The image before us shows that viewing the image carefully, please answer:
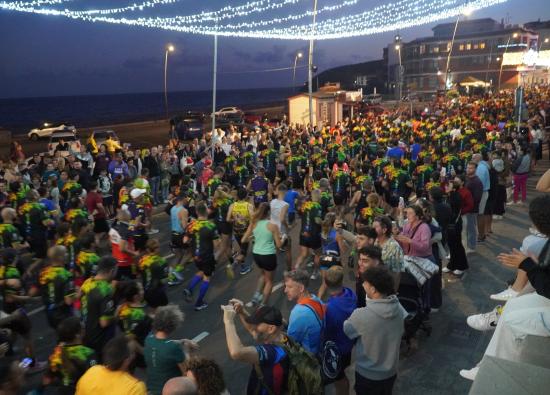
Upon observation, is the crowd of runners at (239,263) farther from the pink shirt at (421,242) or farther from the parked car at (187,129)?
the parked car at (187,129)

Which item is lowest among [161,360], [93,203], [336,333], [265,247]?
[161,360]

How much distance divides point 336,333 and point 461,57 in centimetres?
8493

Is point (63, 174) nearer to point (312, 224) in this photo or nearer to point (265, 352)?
point (312, 224)

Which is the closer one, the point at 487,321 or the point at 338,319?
the point at 487,321

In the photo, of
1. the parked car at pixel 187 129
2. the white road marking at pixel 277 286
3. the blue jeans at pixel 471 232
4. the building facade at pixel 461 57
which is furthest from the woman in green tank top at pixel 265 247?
the building facade at pixel 461 57

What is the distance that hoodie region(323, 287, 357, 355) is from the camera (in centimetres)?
417

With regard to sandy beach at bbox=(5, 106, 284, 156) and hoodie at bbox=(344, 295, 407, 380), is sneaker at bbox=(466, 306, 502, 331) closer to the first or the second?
hoodie at bbox=(344, 295, 407, 380)

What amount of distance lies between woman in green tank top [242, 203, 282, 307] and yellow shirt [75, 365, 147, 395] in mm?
3831

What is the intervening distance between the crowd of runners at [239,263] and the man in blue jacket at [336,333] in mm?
13

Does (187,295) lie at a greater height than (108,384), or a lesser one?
lesser

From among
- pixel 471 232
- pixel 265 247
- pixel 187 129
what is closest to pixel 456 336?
pixel 265 247

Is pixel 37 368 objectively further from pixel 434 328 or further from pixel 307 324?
pixel 434 328

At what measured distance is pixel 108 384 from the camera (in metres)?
3.29

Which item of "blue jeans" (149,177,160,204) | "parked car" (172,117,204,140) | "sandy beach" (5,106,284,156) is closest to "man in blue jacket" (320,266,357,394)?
"blue jeans" (149,177,160,204)
